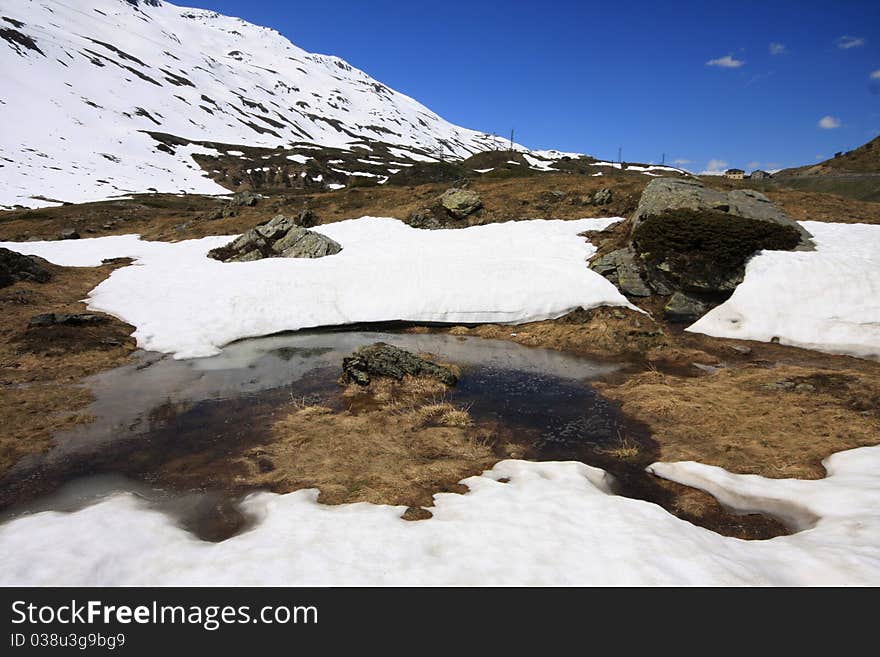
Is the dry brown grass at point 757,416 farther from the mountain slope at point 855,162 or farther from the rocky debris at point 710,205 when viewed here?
the mountain slope at point 855,162

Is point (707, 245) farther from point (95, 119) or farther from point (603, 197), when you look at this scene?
point (95, 119)

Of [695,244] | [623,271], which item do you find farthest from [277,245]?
[695,244]

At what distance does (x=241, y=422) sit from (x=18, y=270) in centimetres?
2244

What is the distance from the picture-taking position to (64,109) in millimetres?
114562

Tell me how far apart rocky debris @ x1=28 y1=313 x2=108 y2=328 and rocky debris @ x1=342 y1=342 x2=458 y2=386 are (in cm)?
1273

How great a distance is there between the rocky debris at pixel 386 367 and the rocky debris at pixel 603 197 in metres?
25.8

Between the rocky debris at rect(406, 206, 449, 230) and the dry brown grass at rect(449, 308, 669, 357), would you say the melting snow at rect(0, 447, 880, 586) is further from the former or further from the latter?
the rocky debris at rect(406, 206, 449, 230)

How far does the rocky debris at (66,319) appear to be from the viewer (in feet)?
58.5

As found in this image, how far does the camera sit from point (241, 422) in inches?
461

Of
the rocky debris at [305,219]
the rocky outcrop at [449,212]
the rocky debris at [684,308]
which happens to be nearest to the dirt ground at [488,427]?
the rocky debris at [684,308]

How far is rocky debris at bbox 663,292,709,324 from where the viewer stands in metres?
20.6
